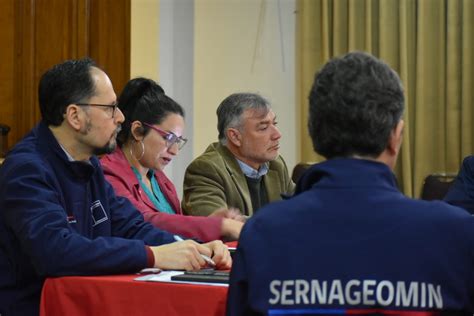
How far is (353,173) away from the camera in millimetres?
1295

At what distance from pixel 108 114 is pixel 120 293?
2.16 ft

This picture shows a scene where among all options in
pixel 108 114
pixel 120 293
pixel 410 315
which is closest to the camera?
pixel 410 315

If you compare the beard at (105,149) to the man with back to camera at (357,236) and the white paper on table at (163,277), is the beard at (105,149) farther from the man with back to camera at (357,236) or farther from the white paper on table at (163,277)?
the man with back to camera at (357,236)

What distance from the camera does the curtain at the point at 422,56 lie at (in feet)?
16.3

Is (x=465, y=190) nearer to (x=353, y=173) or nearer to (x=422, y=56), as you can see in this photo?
(x=422, y=56)

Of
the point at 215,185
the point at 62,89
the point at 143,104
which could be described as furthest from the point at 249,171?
the point at 62,89

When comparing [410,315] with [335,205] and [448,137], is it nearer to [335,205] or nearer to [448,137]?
[335,205]

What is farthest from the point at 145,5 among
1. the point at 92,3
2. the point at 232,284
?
the point at 232,284

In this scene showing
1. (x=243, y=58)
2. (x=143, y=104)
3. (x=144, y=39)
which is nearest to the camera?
(x=143, y=104)

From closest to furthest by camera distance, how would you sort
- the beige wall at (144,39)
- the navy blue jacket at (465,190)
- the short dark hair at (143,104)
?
1. the short dark hair at (143,104)
2. the navy blue jacket at (465,190)
3. the beige wall at (144,39)

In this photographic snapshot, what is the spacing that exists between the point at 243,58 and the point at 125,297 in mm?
3682

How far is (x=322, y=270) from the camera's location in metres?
1.27

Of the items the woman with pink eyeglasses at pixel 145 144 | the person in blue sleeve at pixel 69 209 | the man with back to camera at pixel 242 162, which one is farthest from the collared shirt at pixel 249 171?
the person in blue sleeve at pixel 69 209

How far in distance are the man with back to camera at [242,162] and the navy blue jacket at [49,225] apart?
3.13ft
